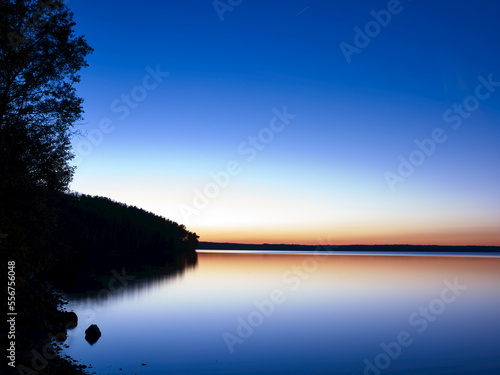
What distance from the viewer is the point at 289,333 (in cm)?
3148

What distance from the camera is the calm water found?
22.6 m

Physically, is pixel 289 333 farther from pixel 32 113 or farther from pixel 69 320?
pixel 32 113

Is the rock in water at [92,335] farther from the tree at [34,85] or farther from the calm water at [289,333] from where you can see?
the tree at [34,85]

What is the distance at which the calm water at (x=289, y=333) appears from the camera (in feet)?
74.2

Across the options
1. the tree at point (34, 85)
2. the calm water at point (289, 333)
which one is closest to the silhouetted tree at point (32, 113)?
the tree at point (34, 85)

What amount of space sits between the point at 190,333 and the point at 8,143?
20753 mm

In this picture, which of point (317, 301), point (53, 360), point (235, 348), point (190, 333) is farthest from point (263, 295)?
point (53, 360)

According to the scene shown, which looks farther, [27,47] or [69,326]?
[69,326]

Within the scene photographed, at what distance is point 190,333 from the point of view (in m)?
31.3

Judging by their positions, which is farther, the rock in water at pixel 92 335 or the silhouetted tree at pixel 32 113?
the rock in water at pixel 92 335

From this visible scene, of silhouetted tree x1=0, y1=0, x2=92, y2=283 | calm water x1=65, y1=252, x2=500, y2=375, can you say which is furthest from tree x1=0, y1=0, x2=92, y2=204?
calm water x1=65, y1=252, x2=500, y2=375

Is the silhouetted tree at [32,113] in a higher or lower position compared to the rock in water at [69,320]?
higher

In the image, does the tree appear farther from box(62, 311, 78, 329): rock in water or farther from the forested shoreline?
box(62, 311, 78, 329): rock in water

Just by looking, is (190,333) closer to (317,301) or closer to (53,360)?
(53,360)
